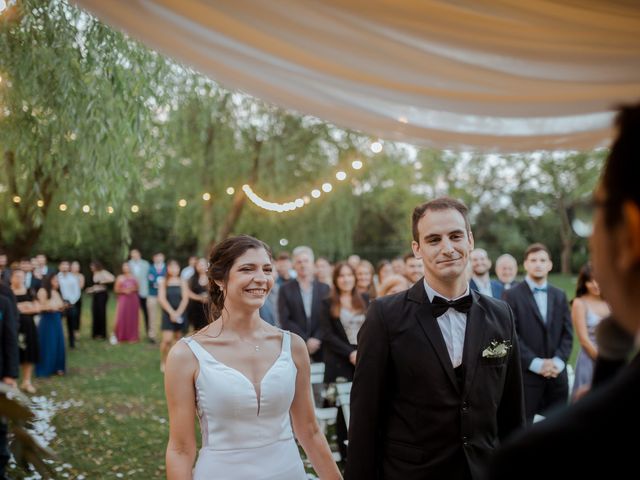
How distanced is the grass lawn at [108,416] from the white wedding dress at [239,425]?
295 cm

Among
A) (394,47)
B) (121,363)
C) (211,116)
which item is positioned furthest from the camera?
(211,116)

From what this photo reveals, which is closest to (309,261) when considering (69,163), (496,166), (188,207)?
(69,163)

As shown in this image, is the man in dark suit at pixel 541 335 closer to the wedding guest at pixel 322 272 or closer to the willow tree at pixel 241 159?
the wedding guest at pixel 322 272

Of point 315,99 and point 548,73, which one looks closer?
point 548,73

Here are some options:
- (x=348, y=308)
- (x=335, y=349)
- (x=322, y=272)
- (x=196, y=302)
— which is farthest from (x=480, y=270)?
(x=196, y=302)

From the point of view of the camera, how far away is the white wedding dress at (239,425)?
3012mm

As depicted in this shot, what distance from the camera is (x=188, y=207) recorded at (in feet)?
71.2

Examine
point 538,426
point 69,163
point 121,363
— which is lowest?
point 121,363

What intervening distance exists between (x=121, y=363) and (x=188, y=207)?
9.78m

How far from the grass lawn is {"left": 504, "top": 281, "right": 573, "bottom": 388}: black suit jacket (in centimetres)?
402

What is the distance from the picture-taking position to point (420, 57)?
8.64 ft

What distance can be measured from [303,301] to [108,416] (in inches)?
129

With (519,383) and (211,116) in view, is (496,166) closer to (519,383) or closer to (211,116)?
(211,116)

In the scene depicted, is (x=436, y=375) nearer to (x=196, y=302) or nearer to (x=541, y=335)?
(x=541, y=335)
